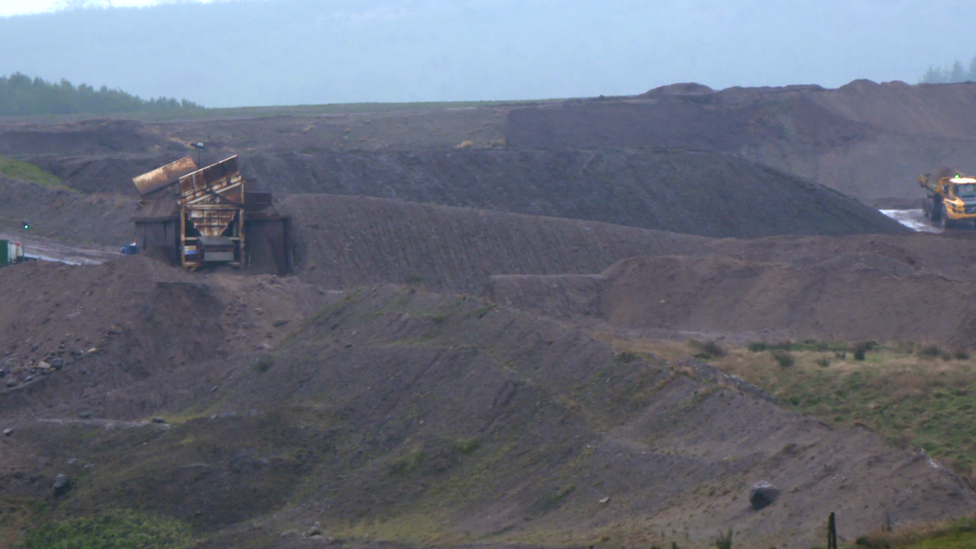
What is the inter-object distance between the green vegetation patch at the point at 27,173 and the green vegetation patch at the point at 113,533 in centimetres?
3136

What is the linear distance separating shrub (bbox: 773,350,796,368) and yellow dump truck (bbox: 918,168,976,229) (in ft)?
87.8

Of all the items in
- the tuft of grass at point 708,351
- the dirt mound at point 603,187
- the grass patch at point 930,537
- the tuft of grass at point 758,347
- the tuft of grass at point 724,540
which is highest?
the dirt mound at point 603,187

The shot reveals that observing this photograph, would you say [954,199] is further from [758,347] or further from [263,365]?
[263,365]

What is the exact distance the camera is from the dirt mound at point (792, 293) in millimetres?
25531

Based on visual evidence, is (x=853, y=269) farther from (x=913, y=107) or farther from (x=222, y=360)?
(x=913, y=107)

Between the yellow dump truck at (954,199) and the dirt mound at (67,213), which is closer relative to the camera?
the dirt mound at (67,213)

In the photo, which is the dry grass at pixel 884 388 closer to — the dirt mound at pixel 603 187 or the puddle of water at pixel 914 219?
the dirt mound at pixel 603 187

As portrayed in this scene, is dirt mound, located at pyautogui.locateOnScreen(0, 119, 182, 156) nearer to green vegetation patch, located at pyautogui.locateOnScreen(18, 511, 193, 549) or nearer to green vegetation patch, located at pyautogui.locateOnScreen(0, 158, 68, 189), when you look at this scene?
green vegetation patch, located at pyautogui.locateOnScreen(0, 158, 68, 189)

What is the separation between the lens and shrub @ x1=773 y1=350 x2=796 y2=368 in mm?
19656

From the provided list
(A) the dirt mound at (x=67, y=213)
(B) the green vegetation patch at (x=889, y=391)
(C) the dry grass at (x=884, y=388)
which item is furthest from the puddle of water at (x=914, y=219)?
(A) the dirt mound at (x=67, y=213)

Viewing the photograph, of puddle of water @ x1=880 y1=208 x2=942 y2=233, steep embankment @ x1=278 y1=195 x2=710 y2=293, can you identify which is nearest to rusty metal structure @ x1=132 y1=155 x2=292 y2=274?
steep embankment @ x1=278 y1=195 x2=710 y2=293

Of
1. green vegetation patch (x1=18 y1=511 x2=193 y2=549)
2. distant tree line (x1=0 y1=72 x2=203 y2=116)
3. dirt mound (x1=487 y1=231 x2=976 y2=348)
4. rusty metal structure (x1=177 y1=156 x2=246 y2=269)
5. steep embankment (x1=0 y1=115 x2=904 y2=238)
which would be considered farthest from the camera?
distant tree line (x1=0 y1=72 x2=203 y2=116)

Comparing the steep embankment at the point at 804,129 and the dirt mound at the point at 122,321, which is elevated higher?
the steep embankment at the point at 804,129

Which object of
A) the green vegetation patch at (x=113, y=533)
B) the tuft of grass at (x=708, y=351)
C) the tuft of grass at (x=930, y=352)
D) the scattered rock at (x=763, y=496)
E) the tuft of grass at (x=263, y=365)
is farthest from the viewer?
the tuft of grass at (x=708, y=351)
